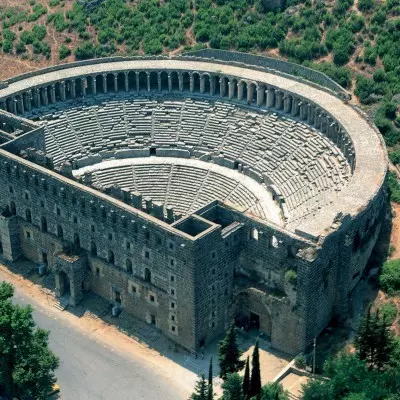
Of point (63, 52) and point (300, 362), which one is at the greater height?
point (63, 52)

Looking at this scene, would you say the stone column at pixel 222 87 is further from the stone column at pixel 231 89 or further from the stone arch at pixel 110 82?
the stone arch at pixel 110 82

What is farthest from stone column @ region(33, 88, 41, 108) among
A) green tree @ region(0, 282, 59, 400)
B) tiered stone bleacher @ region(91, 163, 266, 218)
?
green tree @ region(0, 282, 59, 400)

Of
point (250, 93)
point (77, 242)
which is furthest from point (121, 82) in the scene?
point (77, 242)

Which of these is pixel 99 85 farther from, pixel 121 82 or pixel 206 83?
pixel 206 83

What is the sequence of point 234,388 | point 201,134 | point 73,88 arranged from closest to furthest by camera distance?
point 234,388 < point 201,134 < point 73,88

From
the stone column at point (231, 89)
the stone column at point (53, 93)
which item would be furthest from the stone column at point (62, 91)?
the stone column at point (231, 89)
